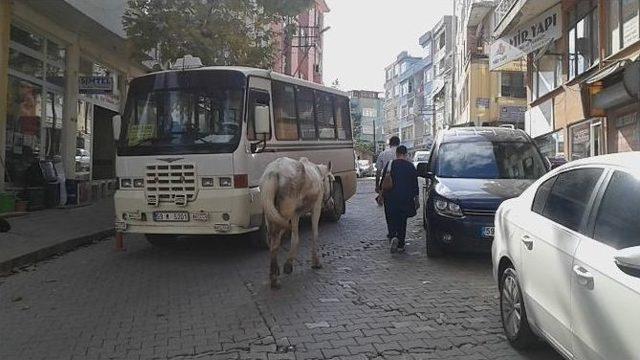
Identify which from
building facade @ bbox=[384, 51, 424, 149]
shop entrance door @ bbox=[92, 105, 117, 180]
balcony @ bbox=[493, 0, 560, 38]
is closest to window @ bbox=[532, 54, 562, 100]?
balcony @ bbox=[493, 0, 560, 38]

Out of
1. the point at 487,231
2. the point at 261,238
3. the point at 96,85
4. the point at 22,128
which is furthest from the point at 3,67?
the point at 487,231

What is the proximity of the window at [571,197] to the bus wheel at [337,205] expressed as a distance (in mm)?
8560

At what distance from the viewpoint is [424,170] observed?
987 centimetres

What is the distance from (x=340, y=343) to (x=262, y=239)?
4.61 m

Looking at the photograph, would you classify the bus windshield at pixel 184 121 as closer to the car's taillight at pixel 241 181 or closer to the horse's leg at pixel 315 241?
the car's taillight at pixel 241 181

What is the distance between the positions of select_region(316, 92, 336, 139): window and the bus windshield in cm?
346

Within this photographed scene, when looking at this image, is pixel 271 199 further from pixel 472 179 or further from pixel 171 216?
pixel 472 179

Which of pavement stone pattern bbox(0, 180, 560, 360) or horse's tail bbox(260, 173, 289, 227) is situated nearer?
pavement stone pattern bbox(0, 180, 560, 360)

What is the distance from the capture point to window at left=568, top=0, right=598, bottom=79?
17016 millimetres

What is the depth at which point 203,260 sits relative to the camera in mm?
8938

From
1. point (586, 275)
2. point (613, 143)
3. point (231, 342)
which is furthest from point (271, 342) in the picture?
point (613, 143)

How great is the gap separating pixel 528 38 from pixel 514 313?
1760 cm

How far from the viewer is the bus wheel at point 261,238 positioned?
941 centimetres

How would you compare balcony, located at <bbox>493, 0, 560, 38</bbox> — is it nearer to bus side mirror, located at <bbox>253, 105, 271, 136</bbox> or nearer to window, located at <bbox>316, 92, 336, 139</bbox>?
window, located at <bbox>316, 92, 336, 139</bbox>
